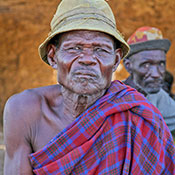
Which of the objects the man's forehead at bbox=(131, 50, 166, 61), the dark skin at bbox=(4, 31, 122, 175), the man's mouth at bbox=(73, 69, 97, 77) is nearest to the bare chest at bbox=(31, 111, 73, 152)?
the dark skin at bbox=(4, 31, 122, 175)

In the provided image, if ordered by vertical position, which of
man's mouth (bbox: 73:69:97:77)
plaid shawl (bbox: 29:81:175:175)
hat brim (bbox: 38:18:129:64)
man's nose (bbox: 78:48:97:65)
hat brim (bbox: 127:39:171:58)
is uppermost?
hat brim (bbox: 127:39:171:58)

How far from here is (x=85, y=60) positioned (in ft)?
6.49

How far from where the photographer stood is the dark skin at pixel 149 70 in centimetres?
373

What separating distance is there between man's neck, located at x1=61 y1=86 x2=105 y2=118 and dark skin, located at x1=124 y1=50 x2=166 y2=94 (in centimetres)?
168

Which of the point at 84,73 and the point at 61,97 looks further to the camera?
the point at 61,97

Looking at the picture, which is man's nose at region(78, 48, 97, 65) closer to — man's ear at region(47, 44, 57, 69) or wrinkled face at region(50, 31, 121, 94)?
wrinkled face at region(50, 31, 121, 94)

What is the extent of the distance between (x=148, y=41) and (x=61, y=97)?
6.26 ft

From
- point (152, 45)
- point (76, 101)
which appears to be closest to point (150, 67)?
point (152, 45)

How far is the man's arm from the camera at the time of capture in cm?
210

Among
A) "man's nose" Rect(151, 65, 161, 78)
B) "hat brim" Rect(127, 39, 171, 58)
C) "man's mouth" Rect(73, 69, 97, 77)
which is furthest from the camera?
"hat brim" Rect(127, 39, 171, 58)

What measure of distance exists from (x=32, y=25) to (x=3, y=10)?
0.85 metres

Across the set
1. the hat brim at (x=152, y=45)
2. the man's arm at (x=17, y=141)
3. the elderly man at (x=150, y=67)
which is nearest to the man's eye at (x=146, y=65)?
the elderly man at (x=150, y=67)

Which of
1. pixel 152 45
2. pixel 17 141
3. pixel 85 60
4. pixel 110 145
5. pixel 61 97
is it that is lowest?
pixel 110 145

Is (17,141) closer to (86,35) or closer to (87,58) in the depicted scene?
(87,58)
